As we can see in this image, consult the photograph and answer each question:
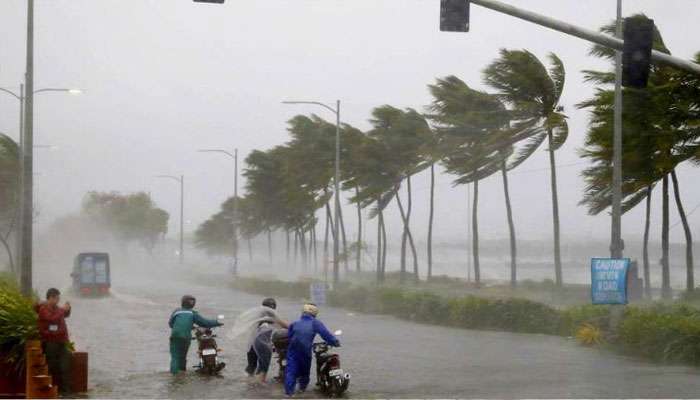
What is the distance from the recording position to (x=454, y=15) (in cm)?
1378

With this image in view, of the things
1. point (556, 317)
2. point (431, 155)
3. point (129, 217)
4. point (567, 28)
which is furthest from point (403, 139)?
point (129, 217)

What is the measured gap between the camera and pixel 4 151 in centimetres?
5878

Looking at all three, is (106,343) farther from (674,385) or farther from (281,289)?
(281,289)

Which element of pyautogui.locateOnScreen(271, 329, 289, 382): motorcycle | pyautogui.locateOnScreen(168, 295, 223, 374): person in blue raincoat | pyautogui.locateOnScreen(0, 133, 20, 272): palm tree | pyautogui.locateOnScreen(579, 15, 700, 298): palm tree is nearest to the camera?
pyautogui.locateOnScreen(271, 329, 289, 382): motorcycle

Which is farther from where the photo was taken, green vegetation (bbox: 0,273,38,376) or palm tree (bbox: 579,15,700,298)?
palm tree (bbox: 579,15,700,298)

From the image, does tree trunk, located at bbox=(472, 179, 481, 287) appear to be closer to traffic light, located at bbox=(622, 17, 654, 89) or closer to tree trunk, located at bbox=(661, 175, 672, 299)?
tree trunk, located at bbox=(661, 175, 672, 299)

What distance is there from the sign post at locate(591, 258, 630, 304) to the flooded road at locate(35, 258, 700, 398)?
124 cm

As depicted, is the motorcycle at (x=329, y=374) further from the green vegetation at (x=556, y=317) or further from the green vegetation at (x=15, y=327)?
the green vegetation at (x=556, y=317)

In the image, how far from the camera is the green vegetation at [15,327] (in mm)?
15633

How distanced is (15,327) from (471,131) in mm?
36385

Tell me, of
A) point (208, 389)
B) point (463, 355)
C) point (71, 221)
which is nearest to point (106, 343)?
point (463, 355)

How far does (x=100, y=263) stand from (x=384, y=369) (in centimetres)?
4448

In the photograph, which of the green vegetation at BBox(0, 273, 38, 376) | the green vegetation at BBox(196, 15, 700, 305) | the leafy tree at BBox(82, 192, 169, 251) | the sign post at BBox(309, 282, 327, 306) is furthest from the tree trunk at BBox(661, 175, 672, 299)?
the leafy tree at BBox(82, 192, 169, 251)

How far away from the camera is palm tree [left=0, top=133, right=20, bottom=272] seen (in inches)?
2298
